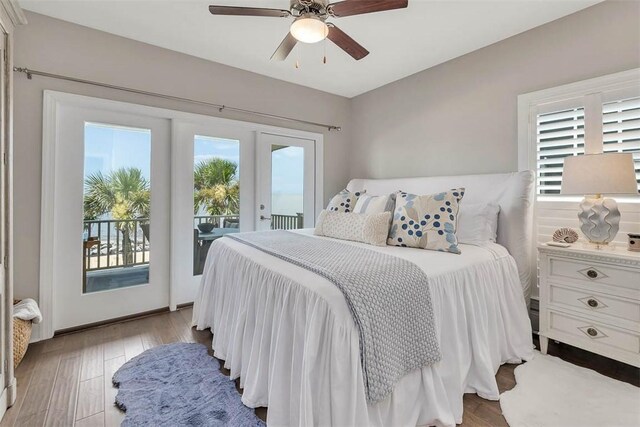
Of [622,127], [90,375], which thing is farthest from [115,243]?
[622,127]

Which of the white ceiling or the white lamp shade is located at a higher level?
the white ceiling

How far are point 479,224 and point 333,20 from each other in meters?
1.96

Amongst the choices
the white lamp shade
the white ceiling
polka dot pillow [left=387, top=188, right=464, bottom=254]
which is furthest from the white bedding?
the white ceiling

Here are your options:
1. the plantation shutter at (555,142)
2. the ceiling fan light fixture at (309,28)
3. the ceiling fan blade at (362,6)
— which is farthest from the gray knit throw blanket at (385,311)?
the plantation shutter at (555,142)

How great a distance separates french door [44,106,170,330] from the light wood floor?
0.26 m

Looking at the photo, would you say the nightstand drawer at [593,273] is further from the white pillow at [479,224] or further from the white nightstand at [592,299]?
the white pillow at [479,224]

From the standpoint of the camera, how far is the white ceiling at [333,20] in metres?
2.26

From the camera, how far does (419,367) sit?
1.41 metres

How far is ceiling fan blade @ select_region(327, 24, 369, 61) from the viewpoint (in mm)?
1967

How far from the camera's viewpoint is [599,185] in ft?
6.10

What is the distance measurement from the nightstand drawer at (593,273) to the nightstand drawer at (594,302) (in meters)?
0.08

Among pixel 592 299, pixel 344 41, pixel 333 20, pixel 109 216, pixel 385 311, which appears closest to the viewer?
pixel 385 311

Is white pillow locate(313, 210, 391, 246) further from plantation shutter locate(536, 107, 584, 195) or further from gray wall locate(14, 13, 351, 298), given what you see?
gray wall locate(14, 13, 351, 298)

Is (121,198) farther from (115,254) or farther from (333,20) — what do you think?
(333,20)
